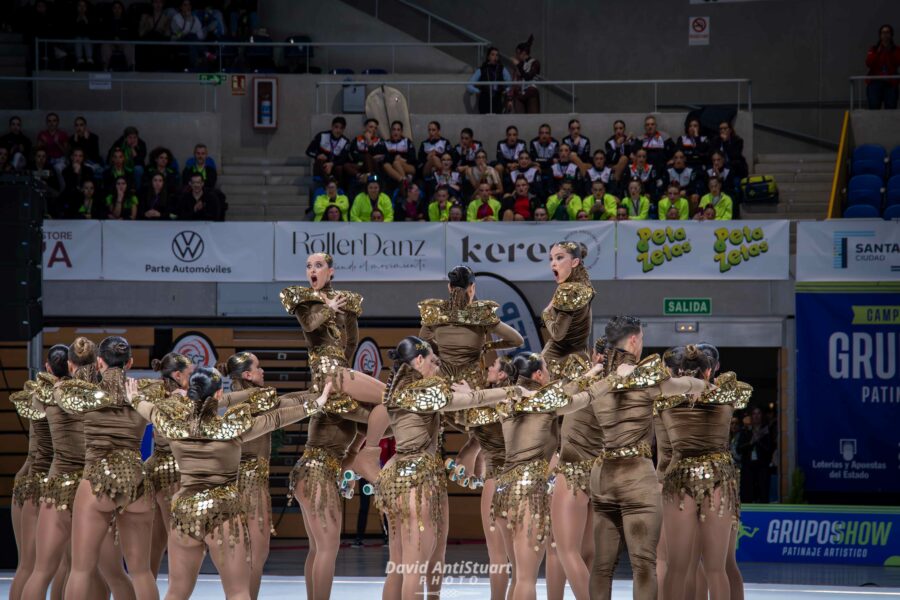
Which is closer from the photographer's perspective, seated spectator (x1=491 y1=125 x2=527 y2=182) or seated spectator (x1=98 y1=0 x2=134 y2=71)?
seated spectator (x1=491 y1=125 x2=527 y2=182)

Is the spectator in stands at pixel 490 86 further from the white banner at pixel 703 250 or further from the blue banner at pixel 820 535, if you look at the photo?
the blue banner at pixel 820 535

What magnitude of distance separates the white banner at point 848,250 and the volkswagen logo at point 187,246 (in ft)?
22.6

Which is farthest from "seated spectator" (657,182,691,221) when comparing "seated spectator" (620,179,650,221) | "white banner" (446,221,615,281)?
"white banner" (446,221,615,281)

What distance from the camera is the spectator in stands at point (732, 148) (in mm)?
15789

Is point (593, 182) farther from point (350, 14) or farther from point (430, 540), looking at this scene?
point (430, 540)

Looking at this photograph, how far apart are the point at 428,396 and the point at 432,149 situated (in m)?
9.41

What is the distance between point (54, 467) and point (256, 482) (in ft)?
4.01

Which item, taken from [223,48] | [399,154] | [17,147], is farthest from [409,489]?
[223,48]

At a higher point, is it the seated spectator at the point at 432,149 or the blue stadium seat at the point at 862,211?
the seated spectator at the point at 432,149

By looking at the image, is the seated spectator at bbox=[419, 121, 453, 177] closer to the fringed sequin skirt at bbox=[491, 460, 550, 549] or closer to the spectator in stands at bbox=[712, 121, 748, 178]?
the spectator in stands at bbox=[712, 121, 748, 178]

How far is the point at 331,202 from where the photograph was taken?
15188mm

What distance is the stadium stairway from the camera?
1688cm

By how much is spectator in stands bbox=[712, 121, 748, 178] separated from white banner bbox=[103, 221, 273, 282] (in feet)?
19.0

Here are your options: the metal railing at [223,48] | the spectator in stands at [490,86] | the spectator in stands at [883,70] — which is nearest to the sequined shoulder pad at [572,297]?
the spectator in stands at [490,86]
